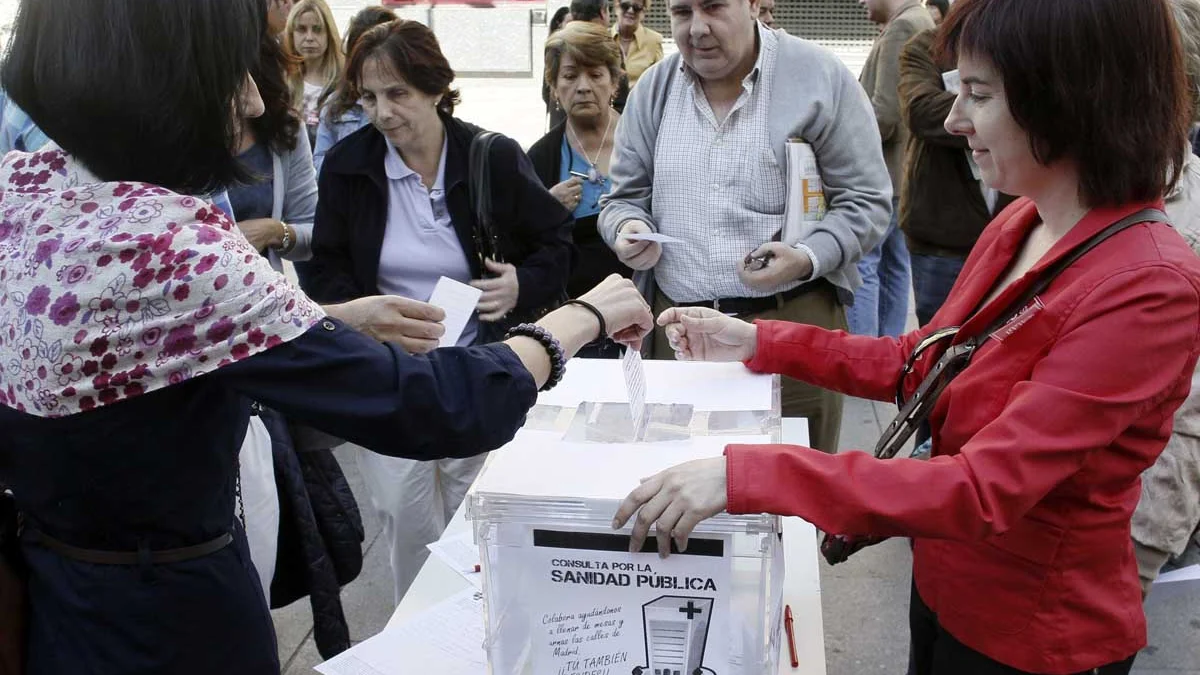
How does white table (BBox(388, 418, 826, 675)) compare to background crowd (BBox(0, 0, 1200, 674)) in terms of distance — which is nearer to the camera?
background crowd (BBox(0, 0, 1200, 674))

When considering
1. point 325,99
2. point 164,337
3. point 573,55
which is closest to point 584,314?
point 164,337

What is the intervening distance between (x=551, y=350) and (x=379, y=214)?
158 cm

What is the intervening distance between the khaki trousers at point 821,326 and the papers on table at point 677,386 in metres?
0.99

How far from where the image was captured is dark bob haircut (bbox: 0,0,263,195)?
117cm

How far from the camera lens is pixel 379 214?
9.32 ft

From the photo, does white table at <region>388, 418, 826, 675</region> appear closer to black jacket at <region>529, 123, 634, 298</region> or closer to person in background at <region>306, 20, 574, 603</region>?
person in background at <region>306, 20, 574, 603</region>

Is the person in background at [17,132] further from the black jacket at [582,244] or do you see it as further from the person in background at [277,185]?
the black jacket at [582,244]

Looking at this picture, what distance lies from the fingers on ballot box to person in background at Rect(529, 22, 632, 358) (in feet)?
7.83

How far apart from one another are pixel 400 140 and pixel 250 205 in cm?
53

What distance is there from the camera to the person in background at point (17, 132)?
8.41ft

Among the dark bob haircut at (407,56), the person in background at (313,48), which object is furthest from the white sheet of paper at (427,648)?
the person in background at (313,48)

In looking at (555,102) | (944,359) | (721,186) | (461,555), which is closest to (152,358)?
(461,555)

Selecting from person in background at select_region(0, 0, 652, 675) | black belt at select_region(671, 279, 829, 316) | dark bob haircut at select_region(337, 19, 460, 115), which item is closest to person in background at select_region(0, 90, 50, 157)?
dark bob haircut at select_region(337, 19, 460, 115)

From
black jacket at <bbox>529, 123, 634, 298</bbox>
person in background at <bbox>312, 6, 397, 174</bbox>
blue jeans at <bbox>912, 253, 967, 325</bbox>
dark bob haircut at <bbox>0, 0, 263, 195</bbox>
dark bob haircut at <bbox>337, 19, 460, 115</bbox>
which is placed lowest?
blue jeans at <bbox>912, 253, 967, 325</bbox>
